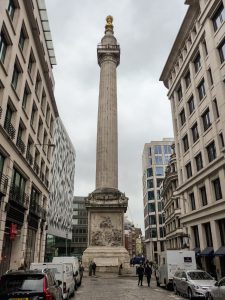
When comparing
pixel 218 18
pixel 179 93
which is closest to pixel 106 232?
pixel 179 93

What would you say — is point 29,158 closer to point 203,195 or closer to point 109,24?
point 203,195

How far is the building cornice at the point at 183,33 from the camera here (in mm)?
35969

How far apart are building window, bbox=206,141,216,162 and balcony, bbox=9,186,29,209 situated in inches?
766

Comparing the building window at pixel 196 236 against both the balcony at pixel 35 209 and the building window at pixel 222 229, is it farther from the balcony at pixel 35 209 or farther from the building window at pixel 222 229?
the balcony at pixel 35 209

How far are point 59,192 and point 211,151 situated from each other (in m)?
58.9

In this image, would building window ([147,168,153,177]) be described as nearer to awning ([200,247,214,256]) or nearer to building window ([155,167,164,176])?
building window ([155,167,164,176])

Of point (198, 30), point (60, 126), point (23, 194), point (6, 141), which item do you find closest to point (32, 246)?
point (23, 194)

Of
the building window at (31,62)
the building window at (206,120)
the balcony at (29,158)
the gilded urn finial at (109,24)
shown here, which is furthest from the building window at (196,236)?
the gilded urn finial at (109,24)

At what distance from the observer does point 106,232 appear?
37.3 meters

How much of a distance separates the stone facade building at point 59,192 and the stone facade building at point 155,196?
28430mm

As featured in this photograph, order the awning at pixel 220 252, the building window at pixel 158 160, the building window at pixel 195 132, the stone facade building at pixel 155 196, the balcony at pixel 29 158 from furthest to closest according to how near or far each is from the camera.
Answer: the building window at pixel 158 160, the stone facade building at pixel 155 196, the building window at pixel 195 132, the balcony at pixel 29 158, the awning at pixel 220 252

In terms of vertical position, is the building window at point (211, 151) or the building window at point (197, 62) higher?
the building window at point (197, 62)

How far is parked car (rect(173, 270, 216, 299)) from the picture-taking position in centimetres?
1705

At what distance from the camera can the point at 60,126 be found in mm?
83000
